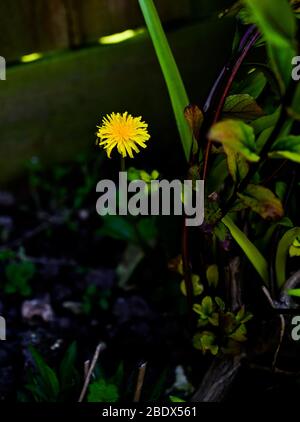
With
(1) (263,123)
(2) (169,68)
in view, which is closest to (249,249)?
(1) (263,123)

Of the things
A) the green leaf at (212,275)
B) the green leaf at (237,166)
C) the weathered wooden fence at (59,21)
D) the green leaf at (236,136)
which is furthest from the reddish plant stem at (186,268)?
the weathered wooden fence at (59,21)

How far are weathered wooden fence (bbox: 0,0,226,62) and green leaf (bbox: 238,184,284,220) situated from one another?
38.7 inches

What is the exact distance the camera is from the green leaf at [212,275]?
3.66ft

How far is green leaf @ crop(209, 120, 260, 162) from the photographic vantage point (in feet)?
2.42

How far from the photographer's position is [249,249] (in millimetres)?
1016

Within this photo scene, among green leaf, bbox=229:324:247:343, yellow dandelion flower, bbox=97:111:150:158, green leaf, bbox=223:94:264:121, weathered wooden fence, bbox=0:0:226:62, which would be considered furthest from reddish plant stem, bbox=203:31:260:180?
weathered wooden fence, bbox=0:0:226:62

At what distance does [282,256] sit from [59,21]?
0.97 m

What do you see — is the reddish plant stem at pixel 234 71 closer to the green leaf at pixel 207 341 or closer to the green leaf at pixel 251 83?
the green leaf at pixel 251 83

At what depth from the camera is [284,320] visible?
1.04 meters

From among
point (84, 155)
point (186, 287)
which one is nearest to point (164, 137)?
point (84, 155)

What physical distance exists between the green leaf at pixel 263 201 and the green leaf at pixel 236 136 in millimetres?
75

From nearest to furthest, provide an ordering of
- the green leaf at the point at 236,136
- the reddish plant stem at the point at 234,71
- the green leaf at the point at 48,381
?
the green leaf at the point at 236,136 < the reddish plant stem at the point at 234,71 < the green leaf at the point at 48,381

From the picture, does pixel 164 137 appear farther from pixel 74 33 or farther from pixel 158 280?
pixel 158 280

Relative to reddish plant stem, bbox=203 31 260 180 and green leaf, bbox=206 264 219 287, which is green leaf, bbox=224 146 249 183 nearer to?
reddish plant stem, bbox=203 31 260 180
